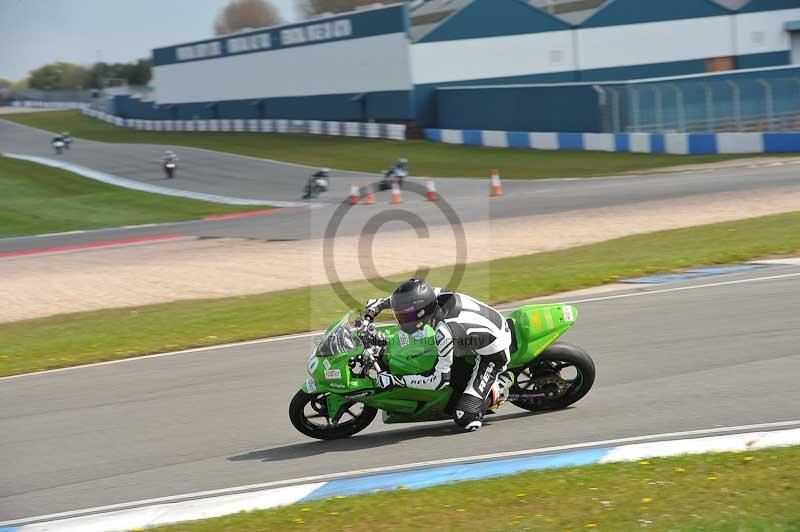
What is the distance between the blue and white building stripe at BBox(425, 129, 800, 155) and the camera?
35091mm

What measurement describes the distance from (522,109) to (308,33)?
21.2 meters

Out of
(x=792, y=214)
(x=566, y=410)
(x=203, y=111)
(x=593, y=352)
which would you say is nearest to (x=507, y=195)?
(x=792, y=214)

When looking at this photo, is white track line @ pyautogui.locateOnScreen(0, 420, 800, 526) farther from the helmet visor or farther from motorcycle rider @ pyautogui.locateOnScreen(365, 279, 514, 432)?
the helmet visor

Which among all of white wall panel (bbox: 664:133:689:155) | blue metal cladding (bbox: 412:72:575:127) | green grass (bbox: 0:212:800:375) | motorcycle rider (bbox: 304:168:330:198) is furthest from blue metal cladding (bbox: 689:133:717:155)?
blue metal cladding (bbox: 412:72:575:127)

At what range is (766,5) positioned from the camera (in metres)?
58.3

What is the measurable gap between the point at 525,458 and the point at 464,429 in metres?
1.12

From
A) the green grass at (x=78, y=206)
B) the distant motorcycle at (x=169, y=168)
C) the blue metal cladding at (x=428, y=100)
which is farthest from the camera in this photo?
the blue metal cladding at (x=428, y=100)

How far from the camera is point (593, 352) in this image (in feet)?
35.9

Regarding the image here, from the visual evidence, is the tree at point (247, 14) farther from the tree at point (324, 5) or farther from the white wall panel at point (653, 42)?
the white wall panel at point (653, 42)

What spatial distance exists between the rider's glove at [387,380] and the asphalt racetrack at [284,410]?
55cm

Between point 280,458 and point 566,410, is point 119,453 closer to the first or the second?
point 280,458

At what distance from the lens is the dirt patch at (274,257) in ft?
61.5

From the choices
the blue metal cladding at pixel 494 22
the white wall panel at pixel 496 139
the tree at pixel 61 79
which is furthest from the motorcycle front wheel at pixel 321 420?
the tree at pixel 61 79

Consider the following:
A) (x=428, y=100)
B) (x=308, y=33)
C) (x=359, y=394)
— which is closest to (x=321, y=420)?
(x=359, y=394)
